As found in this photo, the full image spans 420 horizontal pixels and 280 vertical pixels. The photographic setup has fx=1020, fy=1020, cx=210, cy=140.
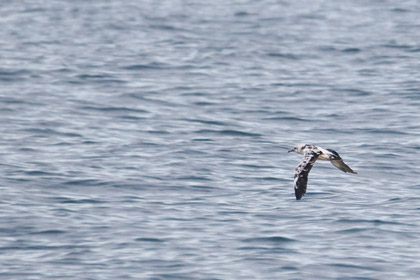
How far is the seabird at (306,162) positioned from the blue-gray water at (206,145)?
708 millimetres

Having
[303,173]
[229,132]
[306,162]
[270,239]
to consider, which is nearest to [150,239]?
[270,239]

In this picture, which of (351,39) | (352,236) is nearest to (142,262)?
(352,236)

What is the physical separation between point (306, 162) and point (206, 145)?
19.2 feet

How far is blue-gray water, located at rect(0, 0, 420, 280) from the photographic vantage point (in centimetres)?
1437

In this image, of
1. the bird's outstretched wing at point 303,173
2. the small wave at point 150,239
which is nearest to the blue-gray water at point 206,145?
the small wave at point 150,239

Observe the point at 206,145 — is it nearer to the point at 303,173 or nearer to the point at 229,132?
the point at 229,132

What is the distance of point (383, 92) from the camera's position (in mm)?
26984

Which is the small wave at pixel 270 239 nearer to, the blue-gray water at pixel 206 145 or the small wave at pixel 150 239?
the blue-gray water at pixel 206 145

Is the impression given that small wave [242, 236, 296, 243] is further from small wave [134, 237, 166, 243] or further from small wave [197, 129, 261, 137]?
small wave [197, 129, 261, 137]

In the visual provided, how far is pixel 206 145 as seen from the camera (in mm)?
21234

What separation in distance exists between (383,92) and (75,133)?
8.94m

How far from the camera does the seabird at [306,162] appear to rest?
589 inches

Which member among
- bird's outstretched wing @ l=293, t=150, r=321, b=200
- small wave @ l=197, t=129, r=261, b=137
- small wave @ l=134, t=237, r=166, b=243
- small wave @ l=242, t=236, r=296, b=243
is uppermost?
bird's outstretched wing @ l=293, t=150, r=321, b=200

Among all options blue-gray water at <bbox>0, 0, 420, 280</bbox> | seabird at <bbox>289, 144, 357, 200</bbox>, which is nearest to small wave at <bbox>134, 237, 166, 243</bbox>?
blue-gray water at <bbox>0, 0, 420, 280</bbox>
